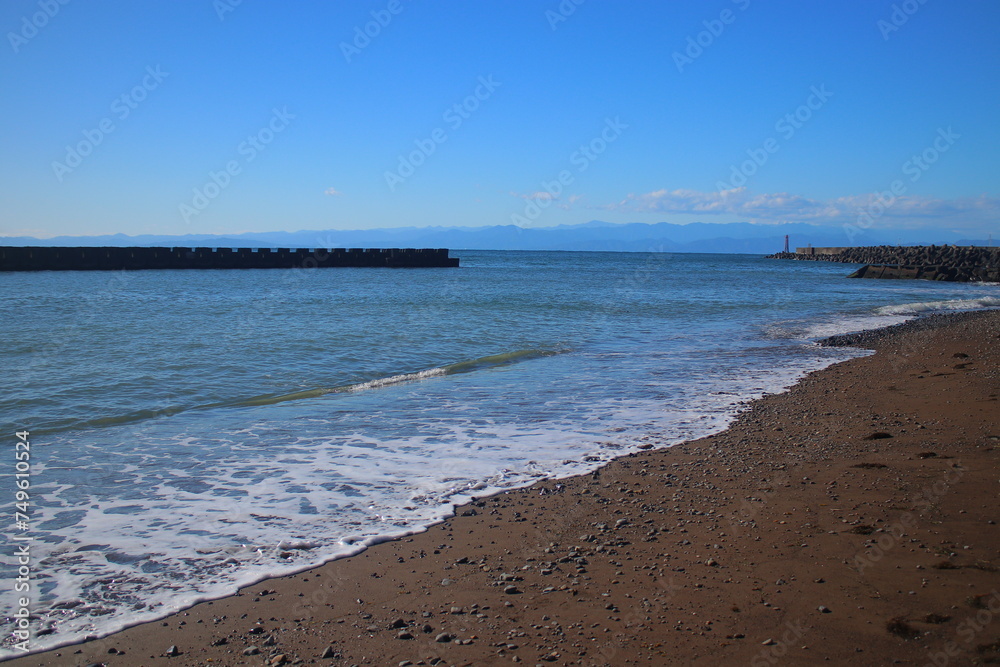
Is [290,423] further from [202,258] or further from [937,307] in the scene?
[202,258]

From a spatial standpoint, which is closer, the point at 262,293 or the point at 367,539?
the point at 367,539

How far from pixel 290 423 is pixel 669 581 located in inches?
255

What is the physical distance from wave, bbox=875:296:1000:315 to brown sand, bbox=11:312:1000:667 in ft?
74.1

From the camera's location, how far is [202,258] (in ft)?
211

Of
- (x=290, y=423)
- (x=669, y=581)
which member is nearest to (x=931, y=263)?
(x=290, y=423)

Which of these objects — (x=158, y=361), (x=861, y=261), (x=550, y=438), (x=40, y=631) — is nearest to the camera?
(x=40, y=631)

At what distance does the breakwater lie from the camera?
5209 cm

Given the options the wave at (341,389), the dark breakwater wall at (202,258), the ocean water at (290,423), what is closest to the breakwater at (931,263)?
the ocean water at (290,423)

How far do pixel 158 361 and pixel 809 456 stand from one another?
12890mm

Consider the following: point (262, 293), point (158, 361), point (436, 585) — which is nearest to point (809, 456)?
point (436, 585)

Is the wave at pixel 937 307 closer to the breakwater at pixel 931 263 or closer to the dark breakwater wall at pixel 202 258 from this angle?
the breakwater at pixel 931 263

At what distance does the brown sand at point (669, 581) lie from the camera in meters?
3.53

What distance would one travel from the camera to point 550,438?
820cm

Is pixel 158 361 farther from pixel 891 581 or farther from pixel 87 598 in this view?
pixel 891 581
